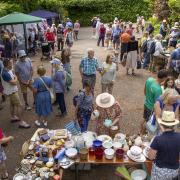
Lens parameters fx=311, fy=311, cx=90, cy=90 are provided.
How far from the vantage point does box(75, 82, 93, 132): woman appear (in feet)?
21.4

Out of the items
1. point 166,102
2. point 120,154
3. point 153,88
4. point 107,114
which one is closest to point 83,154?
point 120,154

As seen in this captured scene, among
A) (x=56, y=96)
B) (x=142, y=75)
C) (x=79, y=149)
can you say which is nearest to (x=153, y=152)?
(x=79, y=149)

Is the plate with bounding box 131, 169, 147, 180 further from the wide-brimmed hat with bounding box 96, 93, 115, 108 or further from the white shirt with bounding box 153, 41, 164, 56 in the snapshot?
the white shirt with bounding box 153, 41, 164, 56

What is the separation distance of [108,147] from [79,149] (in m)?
0.52

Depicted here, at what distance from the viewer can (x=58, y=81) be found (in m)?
8.19

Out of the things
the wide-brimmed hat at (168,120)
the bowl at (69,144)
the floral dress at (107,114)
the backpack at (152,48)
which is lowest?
the backpack at (152,48)

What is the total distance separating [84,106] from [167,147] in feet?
8.99

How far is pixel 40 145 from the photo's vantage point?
19.1 ft

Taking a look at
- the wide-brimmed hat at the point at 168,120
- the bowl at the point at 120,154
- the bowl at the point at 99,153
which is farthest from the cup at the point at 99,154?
the wide-brimmed hat at the point at 168,120

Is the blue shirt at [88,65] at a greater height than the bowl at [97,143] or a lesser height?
greater

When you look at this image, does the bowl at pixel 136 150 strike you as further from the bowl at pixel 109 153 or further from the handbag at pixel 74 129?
the handbag at pixel 74 129

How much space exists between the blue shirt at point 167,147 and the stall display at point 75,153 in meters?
0.97

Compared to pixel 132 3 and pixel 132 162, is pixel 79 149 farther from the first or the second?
pixel 132 3

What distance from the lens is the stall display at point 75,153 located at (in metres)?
5.27
